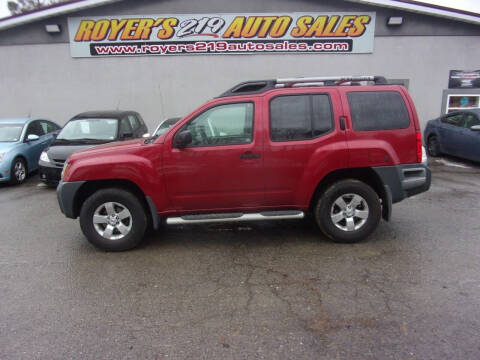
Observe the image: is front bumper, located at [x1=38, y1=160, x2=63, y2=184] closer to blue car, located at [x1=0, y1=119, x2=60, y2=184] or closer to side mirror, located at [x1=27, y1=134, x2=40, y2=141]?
blue car, located at [x1=0, y1=119, x2=60, y2=184]

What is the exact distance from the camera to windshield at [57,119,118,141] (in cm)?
744

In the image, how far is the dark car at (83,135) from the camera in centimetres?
695

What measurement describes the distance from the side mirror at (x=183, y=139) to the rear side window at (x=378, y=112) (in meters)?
1.97

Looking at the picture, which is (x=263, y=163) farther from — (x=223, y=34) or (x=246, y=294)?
(x=223, y=34)

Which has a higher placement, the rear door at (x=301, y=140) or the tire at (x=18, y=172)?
the rear door at (x=301, y=140)

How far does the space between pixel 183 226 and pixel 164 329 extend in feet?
8.05

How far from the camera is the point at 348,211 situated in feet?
14.0

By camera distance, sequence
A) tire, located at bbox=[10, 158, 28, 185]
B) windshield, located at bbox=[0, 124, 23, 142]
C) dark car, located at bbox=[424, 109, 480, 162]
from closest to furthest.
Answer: tire, located at bbox=[10, 158, 28, 185], windshield, located at bbox=[0, 124, 23, 142], dark car, located at bbox=[424, 109, 480, 162]

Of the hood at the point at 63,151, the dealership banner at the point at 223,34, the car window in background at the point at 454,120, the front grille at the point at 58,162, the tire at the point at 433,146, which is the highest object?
the dealership banner at the point at 223,34

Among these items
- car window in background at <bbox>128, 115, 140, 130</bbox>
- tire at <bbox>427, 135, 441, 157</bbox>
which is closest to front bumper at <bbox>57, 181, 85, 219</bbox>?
car window in background at <bbox>128, 115, 140, 130</bbox>

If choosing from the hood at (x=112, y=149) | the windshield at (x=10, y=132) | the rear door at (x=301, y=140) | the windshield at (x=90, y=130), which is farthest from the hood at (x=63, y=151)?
the rear door at (x=301, y=140)

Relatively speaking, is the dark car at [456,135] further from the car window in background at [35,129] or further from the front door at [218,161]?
the car window in background at [35,129]

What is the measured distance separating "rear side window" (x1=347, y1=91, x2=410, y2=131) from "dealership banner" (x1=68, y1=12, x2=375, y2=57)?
7.84m

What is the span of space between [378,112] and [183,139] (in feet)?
7.78
